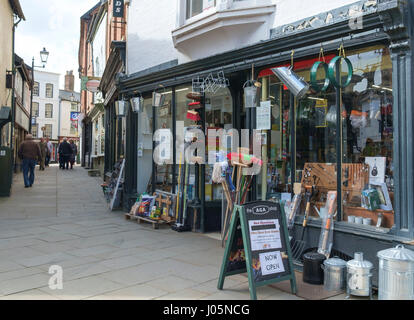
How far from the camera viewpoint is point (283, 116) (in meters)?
6.19

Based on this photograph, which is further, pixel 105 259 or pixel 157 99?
pixel 157 99

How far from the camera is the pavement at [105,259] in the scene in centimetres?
416

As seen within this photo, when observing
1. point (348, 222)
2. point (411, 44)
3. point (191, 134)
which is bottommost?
point (348, 222)

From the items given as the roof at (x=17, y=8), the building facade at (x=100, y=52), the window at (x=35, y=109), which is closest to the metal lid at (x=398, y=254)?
the building facade at (x=100, y=52)

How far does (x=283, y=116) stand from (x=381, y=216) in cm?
218

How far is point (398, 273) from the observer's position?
3.73m

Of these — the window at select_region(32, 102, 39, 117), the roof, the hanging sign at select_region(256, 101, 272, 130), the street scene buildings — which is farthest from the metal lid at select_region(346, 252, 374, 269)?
the window at select_region(32, 102, 39, 117)

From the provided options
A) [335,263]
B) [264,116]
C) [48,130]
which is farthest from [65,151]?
[48,130]

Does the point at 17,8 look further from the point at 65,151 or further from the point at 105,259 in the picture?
the point at 105,259

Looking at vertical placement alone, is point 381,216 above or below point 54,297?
above

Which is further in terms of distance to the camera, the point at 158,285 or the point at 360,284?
the point at 158,285

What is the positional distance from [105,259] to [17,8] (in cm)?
1714
